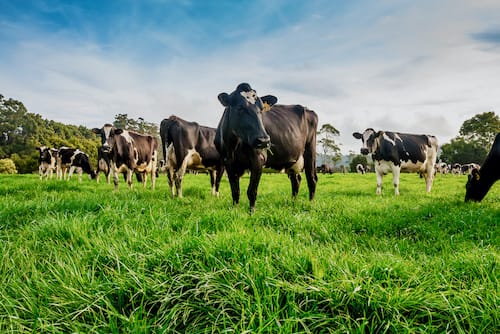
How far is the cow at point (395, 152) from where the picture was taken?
34.4ft

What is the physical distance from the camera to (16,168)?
3878 centimetres

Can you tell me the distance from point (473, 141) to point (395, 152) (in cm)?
5892

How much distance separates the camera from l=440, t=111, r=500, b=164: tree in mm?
A: 54469

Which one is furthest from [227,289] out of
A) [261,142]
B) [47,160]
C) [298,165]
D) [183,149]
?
[47,160]

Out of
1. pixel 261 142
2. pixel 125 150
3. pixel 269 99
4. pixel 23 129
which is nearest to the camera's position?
pixel 261 142

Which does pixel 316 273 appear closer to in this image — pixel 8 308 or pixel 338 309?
pixel 338 309

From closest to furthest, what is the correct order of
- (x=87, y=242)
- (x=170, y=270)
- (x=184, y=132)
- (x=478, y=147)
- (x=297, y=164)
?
(x=170, y=270), (x=87, y=242), (x=297, y=164), (x=184, y=132), (x=478, y=147)

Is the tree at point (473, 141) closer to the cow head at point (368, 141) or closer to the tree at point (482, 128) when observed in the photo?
the tree at point (482, 128)

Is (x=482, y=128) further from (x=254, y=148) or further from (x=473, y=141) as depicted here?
(x=254, y=148)

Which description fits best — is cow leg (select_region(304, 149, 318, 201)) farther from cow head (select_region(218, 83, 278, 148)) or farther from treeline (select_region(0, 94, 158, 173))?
treeline (select_region(0, 94, 158, 173))

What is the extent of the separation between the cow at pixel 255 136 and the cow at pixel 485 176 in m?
3.57

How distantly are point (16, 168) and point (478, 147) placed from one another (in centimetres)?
7212

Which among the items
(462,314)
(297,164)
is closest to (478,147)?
(297,164)

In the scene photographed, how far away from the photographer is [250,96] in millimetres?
4973
